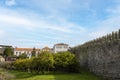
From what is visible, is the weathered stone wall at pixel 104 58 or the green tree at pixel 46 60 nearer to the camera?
the weathered stone wall at pixel 104 58

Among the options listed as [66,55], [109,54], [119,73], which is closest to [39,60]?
[66,55]

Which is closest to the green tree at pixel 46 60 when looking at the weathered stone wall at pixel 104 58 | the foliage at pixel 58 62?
the foliage at pixel 58 62

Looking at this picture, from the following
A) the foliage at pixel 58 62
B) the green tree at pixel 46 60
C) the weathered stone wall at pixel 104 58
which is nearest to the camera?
the weathered stone wall at pixel 104 58

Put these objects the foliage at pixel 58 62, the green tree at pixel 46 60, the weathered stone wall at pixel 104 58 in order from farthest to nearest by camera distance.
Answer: the green tree at pixel 46 60, the foliage at pixel 58 62, the weathered stone wall at pixel 104 58

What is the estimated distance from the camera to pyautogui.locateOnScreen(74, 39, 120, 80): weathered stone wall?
2658 cm

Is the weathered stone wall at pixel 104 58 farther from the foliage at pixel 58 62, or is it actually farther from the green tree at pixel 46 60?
the green tree at pixel 46 60

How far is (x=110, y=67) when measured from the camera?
28125mm

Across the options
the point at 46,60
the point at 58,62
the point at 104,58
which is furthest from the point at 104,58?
the point at 46,60

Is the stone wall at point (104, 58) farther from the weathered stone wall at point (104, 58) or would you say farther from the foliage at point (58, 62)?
the foliage at point (58, 62)

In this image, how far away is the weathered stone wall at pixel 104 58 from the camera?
26.6 meters

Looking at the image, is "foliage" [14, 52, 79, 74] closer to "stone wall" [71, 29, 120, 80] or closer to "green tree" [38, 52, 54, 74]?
"green tree" [38, 52, 54, 74]

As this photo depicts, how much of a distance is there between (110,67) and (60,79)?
5629 mm

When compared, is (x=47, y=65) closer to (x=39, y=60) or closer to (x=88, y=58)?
(x=39, y=60)

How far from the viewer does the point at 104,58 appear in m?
30.6
